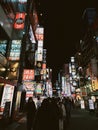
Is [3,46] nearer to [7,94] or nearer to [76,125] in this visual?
[7,94]

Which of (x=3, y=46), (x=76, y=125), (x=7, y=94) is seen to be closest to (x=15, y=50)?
(x=3, y=46)

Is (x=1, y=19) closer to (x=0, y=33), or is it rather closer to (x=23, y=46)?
(x=0, y=33)

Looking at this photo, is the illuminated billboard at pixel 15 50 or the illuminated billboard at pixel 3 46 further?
the illuminated billboard at pixel 15 50

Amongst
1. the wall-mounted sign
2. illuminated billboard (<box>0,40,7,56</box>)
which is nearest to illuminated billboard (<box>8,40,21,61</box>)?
illuminated billboard (<box>0,40,7,56</box>)

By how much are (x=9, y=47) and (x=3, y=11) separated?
348 centimetres

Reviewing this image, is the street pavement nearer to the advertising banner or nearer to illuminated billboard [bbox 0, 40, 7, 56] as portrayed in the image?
the advertising banner

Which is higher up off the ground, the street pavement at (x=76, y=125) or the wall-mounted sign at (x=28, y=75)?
the wall-mounted sign at (x=28, y=75)

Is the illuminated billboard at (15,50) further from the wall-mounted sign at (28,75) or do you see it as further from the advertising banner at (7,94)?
the wall-mounted sign at (28,75)

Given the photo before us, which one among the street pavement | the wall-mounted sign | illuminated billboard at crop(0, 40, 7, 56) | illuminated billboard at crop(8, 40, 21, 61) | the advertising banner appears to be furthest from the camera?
the wall-mounted sign

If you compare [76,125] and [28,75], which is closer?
[76,125]

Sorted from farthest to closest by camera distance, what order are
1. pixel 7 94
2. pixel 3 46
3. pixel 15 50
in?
pixel 15 50 → pixel 3 46 → pixel 7 94

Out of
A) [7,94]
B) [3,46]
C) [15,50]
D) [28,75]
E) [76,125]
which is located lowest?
[76,125]

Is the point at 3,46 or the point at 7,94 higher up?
the point at 3,46

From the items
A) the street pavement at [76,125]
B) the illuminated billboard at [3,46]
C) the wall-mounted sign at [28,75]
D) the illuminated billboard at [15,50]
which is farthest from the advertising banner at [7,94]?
the wall-mounted sign at [28,75]
